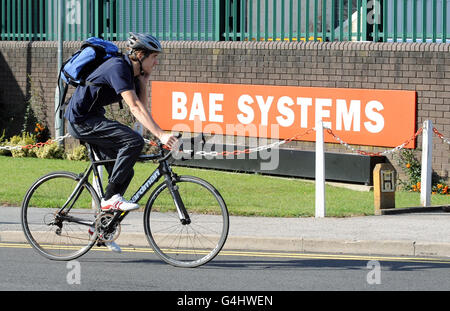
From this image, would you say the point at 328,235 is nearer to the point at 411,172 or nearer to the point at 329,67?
the point at 411,172

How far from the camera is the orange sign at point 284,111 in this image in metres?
14.7

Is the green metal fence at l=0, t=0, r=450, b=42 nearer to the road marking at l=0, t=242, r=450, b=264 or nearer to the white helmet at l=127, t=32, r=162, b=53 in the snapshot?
the road marking at l=0, t=242, r=450, b=264

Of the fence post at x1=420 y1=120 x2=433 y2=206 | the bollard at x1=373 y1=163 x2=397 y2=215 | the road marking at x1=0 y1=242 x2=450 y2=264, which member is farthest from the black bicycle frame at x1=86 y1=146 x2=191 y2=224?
the fence post at x1=420 y1=120 x2=433 y2=206

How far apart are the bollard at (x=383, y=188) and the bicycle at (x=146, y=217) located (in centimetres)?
385

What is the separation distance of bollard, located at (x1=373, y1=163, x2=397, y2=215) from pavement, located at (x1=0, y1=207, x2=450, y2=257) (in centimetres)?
77

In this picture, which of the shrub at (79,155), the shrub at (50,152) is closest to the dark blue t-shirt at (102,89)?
the shrub at (79,155)

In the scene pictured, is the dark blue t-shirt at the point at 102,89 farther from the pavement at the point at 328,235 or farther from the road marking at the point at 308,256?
the pavement at the point at 328,235

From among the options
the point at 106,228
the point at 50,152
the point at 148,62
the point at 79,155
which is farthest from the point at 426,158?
the point at 50,152

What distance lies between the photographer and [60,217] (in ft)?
26.9

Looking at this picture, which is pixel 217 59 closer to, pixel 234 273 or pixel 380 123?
pixel 380 123

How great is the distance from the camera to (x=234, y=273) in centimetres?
786

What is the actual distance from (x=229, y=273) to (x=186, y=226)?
0.56 metres

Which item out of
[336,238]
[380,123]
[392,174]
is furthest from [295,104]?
[336,238]

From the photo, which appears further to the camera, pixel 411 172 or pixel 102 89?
pixel 411 172
